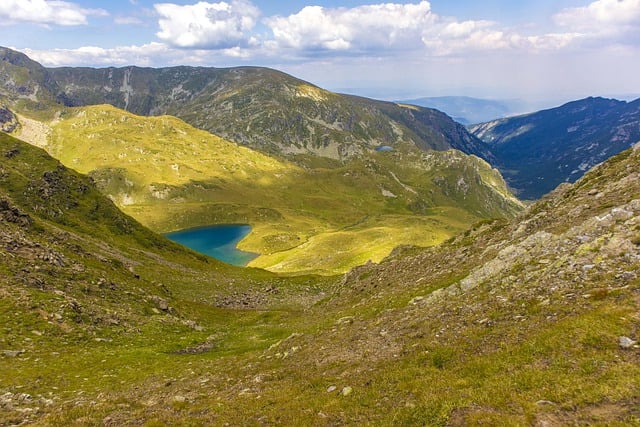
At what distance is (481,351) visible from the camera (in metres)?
18.0

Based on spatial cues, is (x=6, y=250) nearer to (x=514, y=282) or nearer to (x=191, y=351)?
(x=191, y=351)

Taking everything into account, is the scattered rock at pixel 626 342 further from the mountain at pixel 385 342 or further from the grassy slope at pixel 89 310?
the grassy slope at pixel 89 310

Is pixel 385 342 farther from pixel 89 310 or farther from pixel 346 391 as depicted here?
pixel 89 310

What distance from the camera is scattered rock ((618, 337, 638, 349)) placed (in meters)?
14.1

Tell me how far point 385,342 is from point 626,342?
12.8 m

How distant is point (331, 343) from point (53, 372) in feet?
68.8

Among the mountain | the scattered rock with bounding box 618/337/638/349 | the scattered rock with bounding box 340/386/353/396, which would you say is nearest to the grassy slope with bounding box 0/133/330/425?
the mountain

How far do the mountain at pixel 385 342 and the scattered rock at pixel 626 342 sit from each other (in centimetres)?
4

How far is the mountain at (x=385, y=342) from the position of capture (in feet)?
47.5

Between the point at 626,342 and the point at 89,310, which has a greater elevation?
the point at 626,342

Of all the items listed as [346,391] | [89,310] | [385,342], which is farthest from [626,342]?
[89,310]

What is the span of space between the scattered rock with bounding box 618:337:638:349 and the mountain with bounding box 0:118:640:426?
4cm

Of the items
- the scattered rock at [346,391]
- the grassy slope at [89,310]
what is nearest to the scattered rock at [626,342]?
the scattered rock at [346,391]

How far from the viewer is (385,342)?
947 inches
